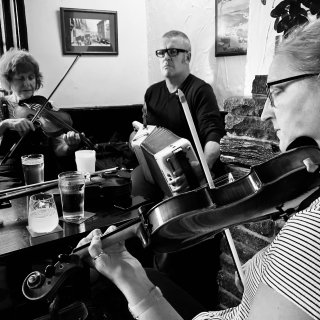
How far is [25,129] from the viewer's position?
90.5 inches

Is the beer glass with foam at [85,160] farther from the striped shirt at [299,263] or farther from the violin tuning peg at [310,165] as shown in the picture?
the striped shirt at [299,263]

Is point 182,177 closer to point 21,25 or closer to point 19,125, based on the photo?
point 19,125

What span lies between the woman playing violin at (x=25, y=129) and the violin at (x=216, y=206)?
1392mm

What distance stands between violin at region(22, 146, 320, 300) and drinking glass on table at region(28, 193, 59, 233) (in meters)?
0.33

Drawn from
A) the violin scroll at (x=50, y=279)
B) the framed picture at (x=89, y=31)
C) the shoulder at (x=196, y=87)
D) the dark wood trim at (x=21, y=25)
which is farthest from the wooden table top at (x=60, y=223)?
the framed picture at (x=89, y=31)

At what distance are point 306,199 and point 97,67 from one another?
3072mm

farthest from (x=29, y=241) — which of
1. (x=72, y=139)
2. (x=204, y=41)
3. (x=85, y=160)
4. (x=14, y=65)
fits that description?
(x=204, y=41)

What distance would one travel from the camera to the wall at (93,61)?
3211mm

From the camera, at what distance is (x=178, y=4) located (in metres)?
3.26

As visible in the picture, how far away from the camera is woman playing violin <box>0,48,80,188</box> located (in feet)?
7.54

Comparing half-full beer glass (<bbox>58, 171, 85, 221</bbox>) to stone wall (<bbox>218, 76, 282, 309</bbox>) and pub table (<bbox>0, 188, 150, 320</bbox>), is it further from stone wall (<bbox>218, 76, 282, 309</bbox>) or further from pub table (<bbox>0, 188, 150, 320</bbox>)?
stone wall (<bbox>218, 76, 282, 309</bbox>)

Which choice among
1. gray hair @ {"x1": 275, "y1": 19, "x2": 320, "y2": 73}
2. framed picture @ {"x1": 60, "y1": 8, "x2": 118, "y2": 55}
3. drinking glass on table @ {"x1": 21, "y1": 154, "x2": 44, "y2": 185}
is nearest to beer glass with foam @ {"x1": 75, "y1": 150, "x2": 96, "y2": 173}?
drinking glass on table @ {"x1": 21, "y1": 154, "x2": 44, "y2": 185}

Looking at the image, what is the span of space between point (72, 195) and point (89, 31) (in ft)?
8.45

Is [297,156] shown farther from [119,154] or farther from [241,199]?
[119,154]
